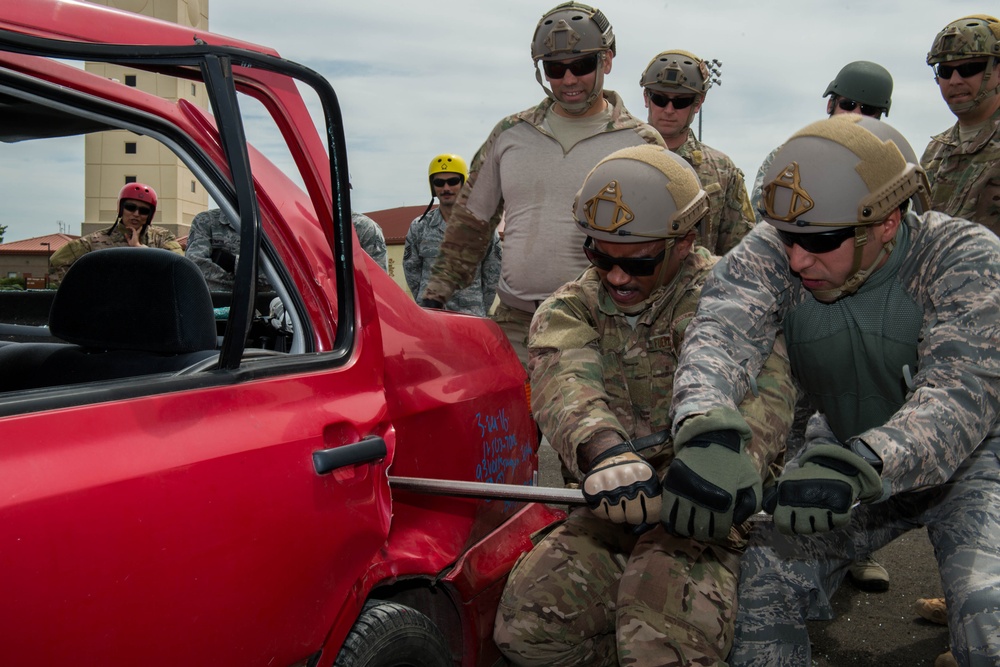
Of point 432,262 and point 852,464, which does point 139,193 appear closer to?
point 852,464

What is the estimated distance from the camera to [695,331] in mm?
2559

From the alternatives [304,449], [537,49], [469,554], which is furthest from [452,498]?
[537,49]

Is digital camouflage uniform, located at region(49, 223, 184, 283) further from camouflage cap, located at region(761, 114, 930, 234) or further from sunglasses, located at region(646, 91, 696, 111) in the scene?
sunglasses, located at region(646, 91, 696, 111)

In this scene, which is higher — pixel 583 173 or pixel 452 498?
pixel 583 173

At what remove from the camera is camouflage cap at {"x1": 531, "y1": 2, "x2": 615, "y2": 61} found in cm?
374

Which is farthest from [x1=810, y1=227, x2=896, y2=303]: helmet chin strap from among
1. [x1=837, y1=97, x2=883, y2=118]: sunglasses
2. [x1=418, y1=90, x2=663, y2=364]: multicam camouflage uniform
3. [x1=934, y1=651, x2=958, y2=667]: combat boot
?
[x1=837, y1=97, x2=883, y2=118]: sunglasses

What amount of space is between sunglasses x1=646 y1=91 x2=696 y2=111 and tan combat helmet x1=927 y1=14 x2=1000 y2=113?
3.80 feet

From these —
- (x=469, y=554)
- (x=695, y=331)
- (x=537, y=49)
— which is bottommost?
(x=469, y=554)

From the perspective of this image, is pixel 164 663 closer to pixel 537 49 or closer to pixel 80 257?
pixel 80 257

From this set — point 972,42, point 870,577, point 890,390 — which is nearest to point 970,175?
point 972,42

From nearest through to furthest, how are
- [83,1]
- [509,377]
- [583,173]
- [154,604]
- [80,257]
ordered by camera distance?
1. [154,604]
2. [83,1]
3. [80,257]
4. [509,377]
5. [583,173]

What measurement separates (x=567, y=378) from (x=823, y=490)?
87 cm

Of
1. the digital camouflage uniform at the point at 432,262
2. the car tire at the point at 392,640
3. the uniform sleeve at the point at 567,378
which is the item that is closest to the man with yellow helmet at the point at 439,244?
the digital camouflage uniform at the point at 432,262

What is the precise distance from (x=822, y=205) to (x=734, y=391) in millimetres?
513
